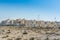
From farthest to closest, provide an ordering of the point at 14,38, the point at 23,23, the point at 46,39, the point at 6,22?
the point at 6,22 → the point at 23,23 → the point at 14,38 → the point at 46,39

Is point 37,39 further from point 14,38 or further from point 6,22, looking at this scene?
point 6,22

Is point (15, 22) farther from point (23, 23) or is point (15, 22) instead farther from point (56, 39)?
point (56, 39)

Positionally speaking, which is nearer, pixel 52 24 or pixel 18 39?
pixel 18 39

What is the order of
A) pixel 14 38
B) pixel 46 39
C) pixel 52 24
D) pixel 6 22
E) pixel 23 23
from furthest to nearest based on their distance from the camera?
pixel 6 22, pixel 23 23, pixel 52 24, pixel 14 38, pixel 46 39

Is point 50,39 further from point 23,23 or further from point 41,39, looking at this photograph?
point 23,23

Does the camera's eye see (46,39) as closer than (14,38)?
Yes

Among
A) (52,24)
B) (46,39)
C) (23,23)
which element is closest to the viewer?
(46,39)

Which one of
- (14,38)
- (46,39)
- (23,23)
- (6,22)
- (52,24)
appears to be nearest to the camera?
(46,39)

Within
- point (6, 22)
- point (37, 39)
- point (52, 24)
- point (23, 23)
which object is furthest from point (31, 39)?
point (6, 22)

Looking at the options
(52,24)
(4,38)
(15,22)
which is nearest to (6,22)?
(15,22)
